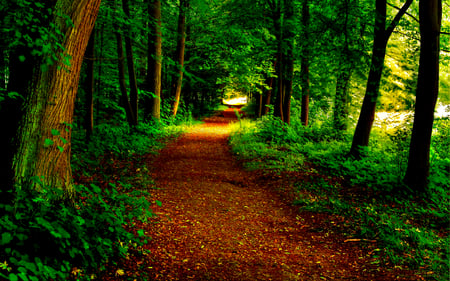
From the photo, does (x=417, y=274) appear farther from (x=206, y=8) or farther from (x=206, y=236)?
(x=206, y=8)

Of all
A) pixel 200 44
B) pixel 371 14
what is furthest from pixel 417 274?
pixel 200 44

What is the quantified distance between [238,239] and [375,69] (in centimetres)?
602

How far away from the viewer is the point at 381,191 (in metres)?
7.32

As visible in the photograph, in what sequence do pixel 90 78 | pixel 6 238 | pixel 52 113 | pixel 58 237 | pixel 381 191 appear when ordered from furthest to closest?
1. pixel 90 78
2. pixel 381 191
3. pixel 52 113
4. pixel 58 237
5. pixel 6 238

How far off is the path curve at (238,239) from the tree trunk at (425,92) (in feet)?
10.7

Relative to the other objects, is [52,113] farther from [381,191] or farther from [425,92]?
[425,92]

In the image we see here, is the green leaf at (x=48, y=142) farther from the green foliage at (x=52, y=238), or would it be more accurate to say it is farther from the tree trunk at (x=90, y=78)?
the tree trunk at (x=90, y=78)

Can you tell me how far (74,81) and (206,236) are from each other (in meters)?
3.22

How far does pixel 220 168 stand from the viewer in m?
9.48

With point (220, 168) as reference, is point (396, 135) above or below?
above

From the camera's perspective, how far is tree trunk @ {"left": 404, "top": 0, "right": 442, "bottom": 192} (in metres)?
6.80

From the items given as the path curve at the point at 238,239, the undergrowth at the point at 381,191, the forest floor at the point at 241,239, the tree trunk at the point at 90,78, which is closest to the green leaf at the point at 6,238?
the forest floor at the point at 241,239

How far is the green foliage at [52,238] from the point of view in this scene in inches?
108

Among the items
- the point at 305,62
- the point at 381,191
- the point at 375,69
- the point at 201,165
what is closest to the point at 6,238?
the point at 201,165
